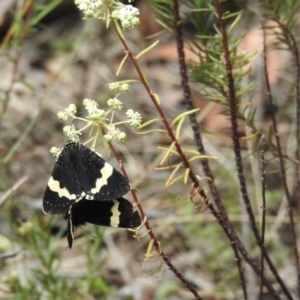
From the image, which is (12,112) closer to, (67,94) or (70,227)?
(67,94)

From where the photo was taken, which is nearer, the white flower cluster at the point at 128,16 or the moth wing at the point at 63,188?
the white flower cluster at the point at 128,16

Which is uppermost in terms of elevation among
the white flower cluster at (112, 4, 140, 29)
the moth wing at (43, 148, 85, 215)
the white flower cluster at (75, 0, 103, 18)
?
the white flower cluster at (75, 0, 103, 18)

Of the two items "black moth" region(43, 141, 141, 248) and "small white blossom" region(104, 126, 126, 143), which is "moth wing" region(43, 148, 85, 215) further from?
"small white blossom" region(104, 126, 126, 143)

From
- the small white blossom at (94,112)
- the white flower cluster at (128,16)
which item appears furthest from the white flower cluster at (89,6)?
the small white blossom at (94,112)

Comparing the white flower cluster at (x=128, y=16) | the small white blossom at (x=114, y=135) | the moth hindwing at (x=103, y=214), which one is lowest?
the moth hindwing at (x=103, y=214)

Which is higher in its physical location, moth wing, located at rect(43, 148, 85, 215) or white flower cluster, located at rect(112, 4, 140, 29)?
white flower cluster, located at rect(112, 4, 140, 29)

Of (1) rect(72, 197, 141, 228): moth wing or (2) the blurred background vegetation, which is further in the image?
(2) the blurred background vegetation

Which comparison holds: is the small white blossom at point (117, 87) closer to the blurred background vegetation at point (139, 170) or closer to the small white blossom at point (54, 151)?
the small white blossom at point (54, 151)

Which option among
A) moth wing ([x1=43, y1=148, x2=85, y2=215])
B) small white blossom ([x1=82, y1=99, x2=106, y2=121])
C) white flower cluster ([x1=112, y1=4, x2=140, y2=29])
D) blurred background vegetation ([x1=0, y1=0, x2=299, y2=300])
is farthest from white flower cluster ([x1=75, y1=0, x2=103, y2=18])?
blurred background vegetation ([x1=0, y1=0, x2=299, y2=300])
